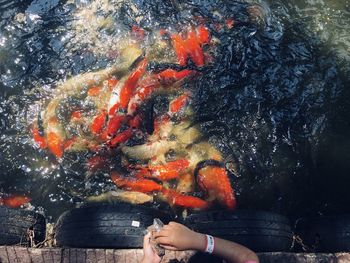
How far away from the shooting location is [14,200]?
541 centimetres

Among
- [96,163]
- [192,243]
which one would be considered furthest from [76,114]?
[192,243]

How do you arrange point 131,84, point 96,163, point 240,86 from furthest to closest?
point 240,86
point 131,84
point 96,163

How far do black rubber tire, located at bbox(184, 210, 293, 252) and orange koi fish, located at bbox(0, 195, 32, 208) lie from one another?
2.66 metres

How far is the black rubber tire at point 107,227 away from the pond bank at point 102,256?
9cm

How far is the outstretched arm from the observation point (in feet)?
11.3

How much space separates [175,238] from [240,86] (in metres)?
3.70

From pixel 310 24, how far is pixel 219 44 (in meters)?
2.07

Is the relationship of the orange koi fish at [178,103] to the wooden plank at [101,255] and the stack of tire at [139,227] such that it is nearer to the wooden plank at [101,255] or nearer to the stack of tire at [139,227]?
the stack of tire at [139,227]

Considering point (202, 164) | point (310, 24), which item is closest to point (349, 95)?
point (310, 24)

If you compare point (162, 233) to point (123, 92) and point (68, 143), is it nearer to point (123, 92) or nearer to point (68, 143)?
point (68, 143)

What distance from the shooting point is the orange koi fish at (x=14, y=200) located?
17.6 ft

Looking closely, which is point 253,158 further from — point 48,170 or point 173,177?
point 48,170

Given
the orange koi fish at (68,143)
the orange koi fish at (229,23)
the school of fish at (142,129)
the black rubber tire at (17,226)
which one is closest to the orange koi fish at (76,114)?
the school of fish at (142,129)

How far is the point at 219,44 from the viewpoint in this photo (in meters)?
6.68
